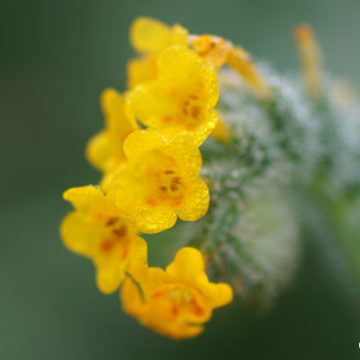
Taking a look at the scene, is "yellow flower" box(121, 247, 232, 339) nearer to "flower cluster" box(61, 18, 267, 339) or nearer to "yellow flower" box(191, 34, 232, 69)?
"flower cluster" box(61, 18, 267, 339)

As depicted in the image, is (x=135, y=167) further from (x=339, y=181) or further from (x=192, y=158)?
(x=339, y=181)

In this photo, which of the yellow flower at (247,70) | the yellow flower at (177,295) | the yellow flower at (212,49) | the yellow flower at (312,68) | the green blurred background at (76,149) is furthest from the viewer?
the green blurred background at (76,149)

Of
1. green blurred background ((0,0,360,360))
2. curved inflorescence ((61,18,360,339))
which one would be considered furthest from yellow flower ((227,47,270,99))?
green blurred background ((0,0,360,360))

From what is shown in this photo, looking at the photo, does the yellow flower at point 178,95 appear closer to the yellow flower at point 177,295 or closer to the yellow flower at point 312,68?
the yellow flower at point 177,295

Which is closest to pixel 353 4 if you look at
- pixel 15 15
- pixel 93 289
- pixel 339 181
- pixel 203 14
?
pixel 203 14

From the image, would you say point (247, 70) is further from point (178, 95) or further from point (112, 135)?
point (112, 135)

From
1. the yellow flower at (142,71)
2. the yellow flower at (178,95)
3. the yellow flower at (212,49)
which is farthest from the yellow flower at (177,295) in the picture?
the yellow flower at (142,71)
